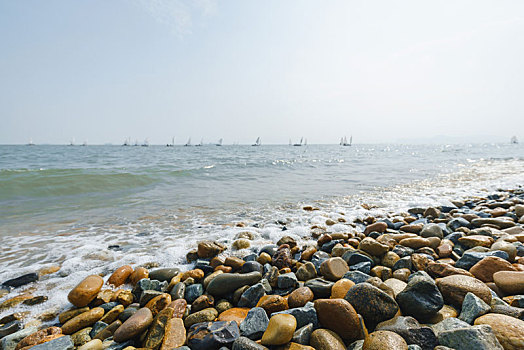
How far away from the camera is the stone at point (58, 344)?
1.84 metres

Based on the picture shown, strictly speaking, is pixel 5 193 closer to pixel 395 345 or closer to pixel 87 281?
pixel 87 281

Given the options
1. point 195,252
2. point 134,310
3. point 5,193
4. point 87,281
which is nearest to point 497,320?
point 134,310

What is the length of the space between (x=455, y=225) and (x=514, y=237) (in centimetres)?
85

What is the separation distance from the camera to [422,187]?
9344 millimetres

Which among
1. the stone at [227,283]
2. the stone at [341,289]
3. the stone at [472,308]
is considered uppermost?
the stone at [472,308]

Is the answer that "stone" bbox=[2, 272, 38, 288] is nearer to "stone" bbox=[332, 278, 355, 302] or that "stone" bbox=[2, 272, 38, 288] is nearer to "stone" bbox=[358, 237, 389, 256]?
"stone" bbox=[332, 278, 355, 302]

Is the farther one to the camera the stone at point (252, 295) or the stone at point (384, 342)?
the stone at point (252, 295)

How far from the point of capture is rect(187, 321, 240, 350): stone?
66.9 inches

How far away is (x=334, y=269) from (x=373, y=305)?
81cm

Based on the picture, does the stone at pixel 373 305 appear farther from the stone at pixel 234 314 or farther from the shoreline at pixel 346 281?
the stone at pixel 234 314

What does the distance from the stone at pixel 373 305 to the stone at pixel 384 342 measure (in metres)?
0.23

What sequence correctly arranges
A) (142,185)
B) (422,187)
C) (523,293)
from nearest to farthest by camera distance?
(523,293)
(422,187)
(142,185)

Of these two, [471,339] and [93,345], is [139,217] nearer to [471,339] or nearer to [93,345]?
[93,345]

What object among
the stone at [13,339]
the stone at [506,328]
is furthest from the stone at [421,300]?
the stone at [13,339]
